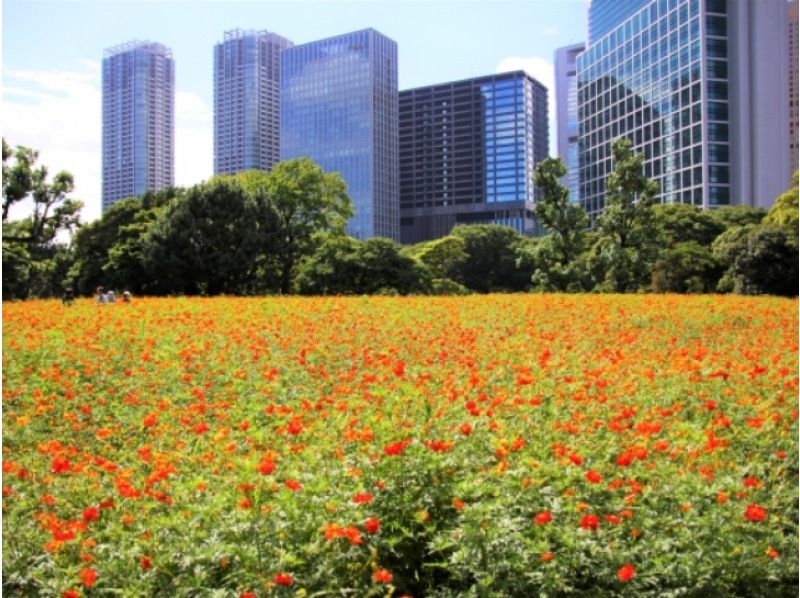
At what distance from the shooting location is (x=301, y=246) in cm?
2959

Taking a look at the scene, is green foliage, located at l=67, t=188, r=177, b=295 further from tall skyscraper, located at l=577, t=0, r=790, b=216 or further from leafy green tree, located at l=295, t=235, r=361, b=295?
tall skyscraper, located at l=577, t=0, r=790, b=216

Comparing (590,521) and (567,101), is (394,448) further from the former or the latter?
(567,101)

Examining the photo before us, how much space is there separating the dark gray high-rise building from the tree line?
83.9 m

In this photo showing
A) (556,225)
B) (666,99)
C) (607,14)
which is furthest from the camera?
(607,14)

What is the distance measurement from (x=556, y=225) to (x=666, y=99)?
63260 mm

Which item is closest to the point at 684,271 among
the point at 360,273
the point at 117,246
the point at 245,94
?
the point at 360,273

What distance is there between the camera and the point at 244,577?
2863mm

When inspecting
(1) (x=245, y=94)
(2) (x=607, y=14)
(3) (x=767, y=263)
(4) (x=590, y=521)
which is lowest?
(4) (x=590, y=521)

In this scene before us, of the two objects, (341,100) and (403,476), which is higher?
(341,100)

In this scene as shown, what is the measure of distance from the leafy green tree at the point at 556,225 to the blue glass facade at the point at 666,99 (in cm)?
5292

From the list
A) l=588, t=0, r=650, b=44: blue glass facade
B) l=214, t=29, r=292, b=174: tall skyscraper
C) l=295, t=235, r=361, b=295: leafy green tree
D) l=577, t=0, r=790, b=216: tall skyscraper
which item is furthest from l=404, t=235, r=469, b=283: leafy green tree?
l=588, t=0, r=650, b=44: blue glass facade

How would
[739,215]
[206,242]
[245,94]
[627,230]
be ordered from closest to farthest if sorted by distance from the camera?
[245,94] < [206,242] < [627,230] < [739,215]

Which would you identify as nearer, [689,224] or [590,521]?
[590,521]

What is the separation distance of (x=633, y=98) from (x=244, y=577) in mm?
94074
